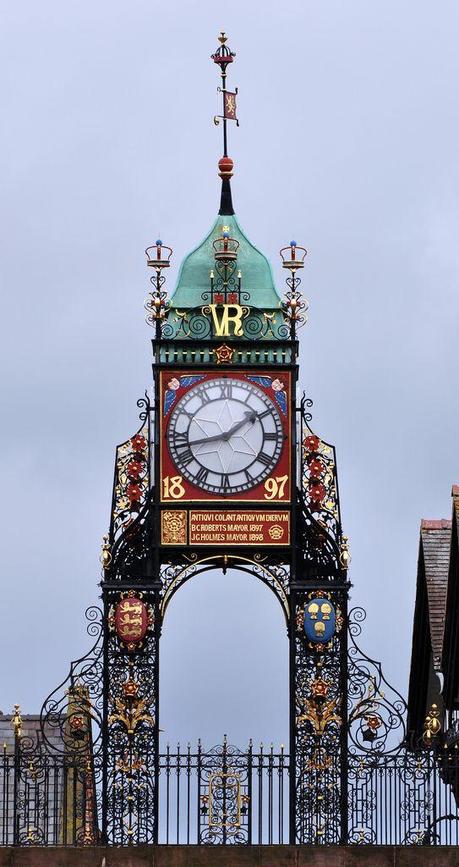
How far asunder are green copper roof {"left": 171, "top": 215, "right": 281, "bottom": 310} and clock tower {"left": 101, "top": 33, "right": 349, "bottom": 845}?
18cm

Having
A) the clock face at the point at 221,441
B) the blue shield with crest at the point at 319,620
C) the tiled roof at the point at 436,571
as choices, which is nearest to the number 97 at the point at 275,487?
the clock face at the point at 221,441

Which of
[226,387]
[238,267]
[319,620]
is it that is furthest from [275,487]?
[238,267]

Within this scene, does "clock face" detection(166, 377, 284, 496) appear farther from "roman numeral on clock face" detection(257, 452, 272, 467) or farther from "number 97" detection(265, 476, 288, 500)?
"number 97" detection(265, 476, 288, 500)

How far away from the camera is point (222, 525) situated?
45.0 metres

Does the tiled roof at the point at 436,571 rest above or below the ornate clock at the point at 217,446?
below

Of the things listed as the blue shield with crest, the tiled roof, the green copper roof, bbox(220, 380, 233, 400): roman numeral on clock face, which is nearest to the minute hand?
bbox(220, 380, 233, 400): roman numeral on clock face

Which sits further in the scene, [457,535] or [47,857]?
[457,535]

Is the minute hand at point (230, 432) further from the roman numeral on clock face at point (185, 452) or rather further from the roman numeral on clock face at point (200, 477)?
the roman numeral on clock face at point (200, 477)

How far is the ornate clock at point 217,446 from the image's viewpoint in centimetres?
4506

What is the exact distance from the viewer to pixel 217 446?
148 feet

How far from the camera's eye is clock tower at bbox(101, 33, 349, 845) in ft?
147

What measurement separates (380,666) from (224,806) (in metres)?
3.11

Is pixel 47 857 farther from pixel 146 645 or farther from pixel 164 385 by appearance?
pixel 164 385

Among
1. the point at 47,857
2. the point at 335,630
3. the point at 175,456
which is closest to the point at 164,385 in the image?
the point at 175,456
